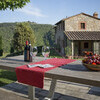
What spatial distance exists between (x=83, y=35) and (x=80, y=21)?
2.23m

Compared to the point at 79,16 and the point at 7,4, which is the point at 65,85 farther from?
the point at 79,16

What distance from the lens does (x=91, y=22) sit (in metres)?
18.1

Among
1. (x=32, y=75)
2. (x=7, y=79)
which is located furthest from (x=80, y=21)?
(x=32, y=75)

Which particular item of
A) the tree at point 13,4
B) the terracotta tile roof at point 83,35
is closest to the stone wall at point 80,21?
the terracotta tile roof at point 83,35

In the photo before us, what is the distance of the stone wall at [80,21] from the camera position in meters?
18.0

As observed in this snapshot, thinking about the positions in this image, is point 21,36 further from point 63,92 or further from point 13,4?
point 63,92

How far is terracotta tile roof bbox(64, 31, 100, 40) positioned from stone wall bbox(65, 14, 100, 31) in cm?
56

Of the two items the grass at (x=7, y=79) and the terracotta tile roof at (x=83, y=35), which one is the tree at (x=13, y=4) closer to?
the grass at (x=7, y=79)

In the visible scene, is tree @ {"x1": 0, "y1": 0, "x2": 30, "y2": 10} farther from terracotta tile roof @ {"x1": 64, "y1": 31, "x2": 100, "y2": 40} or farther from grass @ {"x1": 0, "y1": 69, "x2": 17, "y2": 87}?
terracotta tile roof @ {"x1": 64, "y1": 31, "x2": 100, "y2": 40}

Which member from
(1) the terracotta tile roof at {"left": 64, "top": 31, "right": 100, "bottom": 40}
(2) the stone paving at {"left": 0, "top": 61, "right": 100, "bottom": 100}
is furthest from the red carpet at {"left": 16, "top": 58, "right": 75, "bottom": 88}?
(1) the terracotta tile roof at {"left": 64, "top": 31, "right": 100, "bottom": 40}

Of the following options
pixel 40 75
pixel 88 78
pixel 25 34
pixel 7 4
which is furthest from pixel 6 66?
pixel 25 34

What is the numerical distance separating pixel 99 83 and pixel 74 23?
16.7m

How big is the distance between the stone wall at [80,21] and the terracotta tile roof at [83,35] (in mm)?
557

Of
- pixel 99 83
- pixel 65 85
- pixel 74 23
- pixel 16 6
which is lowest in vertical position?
pixel 65 85
